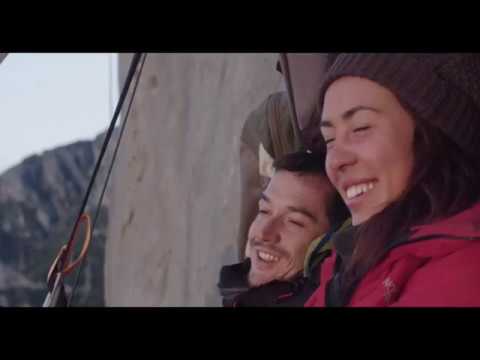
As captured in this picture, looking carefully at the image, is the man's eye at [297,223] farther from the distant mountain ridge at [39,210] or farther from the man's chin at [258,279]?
the distant mountain ridge at [39,210]

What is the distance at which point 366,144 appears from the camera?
325 centimetres

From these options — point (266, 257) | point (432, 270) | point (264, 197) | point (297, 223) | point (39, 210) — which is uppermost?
point (39, 210)

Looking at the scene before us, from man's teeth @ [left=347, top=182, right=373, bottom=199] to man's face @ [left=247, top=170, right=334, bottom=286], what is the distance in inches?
3.4

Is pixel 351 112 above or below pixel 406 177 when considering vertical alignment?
above

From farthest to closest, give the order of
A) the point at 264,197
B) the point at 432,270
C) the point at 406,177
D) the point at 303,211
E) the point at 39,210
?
1. the point at 39,210
2. the point at 264,197
3. the point at 303,211
4. the point at 406,177
5. the point at 432,270

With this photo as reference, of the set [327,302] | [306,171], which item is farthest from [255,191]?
[327,302]

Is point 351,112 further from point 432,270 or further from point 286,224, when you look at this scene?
point 432,270

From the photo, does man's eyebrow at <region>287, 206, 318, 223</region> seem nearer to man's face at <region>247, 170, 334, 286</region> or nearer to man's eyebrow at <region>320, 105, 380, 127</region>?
man's face at <region>247, 170, 334, 286</region>

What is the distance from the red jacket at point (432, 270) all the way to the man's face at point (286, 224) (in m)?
0.33

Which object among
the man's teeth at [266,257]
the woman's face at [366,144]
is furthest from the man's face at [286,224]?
the woman's face at [366,144]

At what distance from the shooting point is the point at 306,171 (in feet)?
11.3

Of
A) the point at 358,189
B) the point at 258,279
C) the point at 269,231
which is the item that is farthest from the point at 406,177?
the point at 258,279

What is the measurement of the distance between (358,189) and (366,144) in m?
0.16
